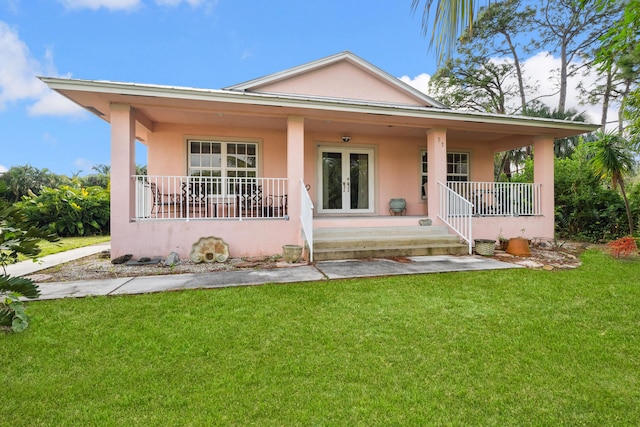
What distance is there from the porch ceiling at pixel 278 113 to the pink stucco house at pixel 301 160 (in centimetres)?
2

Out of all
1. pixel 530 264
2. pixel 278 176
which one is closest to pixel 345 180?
pixel 278 176

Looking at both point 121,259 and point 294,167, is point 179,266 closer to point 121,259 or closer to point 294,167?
point 121,259

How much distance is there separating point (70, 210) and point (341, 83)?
979cm

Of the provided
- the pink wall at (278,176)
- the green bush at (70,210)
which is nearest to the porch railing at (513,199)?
the pink wall at (278,176)

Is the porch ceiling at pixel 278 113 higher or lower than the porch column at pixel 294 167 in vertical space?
higher

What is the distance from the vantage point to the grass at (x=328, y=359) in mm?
1774

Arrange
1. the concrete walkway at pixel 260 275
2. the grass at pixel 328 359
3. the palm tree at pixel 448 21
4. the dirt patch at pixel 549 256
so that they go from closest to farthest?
the palm tree at pixel 448 21 → the grass at pixel 328 359 → the concrete walkway at pixel 260 275 → the dirt patch at pixel 549 256

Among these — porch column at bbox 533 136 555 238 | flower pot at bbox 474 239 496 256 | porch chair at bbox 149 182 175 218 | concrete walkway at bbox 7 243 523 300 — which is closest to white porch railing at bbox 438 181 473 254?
flower pot at bbox 474 239 496 256

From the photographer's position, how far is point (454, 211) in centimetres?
738

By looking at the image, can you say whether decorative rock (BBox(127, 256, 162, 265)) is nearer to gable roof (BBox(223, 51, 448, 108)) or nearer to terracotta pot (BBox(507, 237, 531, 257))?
gable roof (BBox(223, 51, 448, 108))

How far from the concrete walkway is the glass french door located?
3.14m

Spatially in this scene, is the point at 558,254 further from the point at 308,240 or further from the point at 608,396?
the point at 608,396

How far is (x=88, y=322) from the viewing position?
3.01 meters

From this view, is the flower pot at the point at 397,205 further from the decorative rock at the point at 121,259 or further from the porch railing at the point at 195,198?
the decorative rock at the point at 121,259
